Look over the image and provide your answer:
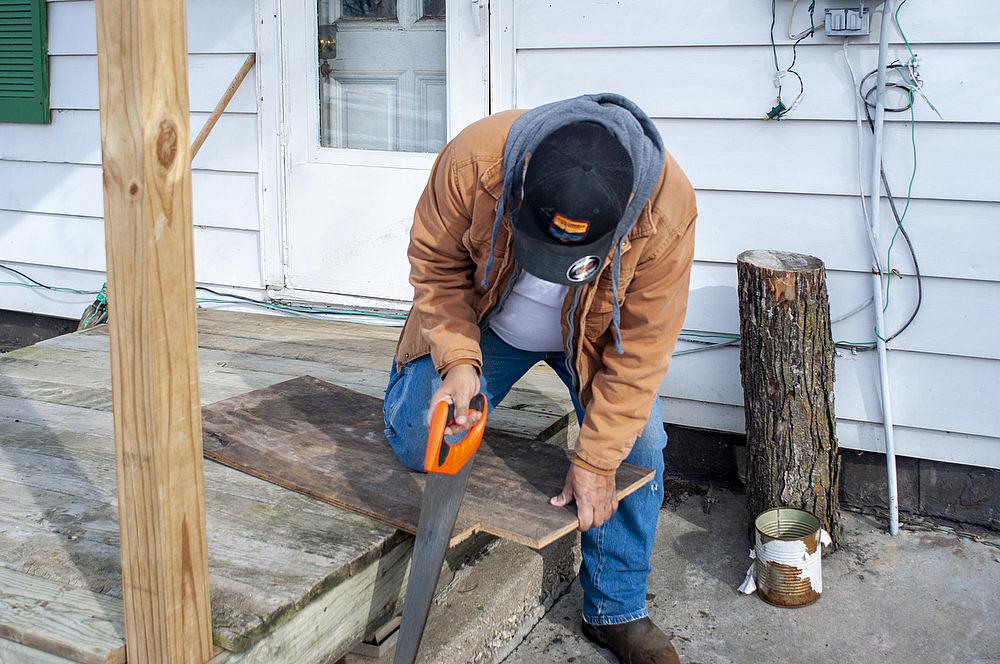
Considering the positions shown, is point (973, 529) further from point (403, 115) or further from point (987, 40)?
point (403, 115)

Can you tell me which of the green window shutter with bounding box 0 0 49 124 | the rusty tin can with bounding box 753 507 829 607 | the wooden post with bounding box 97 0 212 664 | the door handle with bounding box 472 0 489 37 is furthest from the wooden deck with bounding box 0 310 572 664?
the green window shutter with bounding box 0 0 49 124

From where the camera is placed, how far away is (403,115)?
3977 millimetres

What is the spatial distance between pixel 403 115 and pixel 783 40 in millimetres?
1556

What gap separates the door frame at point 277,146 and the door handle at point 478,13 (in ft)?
0.27

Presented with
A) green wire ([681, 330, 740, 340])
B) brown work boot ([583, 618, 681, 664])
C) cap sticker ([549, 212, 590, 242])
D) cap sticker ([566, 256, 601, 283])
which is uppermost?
cap sticker ([549, 212, 590, 242])

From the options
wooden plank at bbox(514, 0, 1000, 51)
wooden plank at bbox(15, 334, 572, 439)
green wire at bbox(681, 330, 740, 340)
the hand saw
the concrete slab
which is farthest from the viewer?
green wire at bbox(681, 330, 740, 340)

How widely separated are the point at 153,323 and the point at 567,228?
0.71 m

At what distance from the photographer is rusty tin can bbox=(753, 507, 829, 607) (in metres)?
2.91

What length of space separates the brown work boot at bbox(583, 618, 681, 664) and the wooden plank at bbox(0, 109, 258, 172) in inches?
103

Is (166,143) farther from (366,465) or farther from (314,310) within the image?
(314,310)

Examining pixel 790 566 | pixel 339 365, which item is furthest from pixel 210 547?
pixel 790 566

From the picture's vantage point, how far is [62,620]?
1.84 metres

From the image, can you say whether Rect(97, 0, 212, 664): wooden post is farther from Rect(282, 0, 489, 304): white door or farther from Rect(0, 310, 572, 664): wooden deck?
Rect(282, 0, 489, 304): white door

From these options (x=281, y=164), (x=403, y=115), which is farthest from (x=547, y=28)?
(x=281, y=164)
